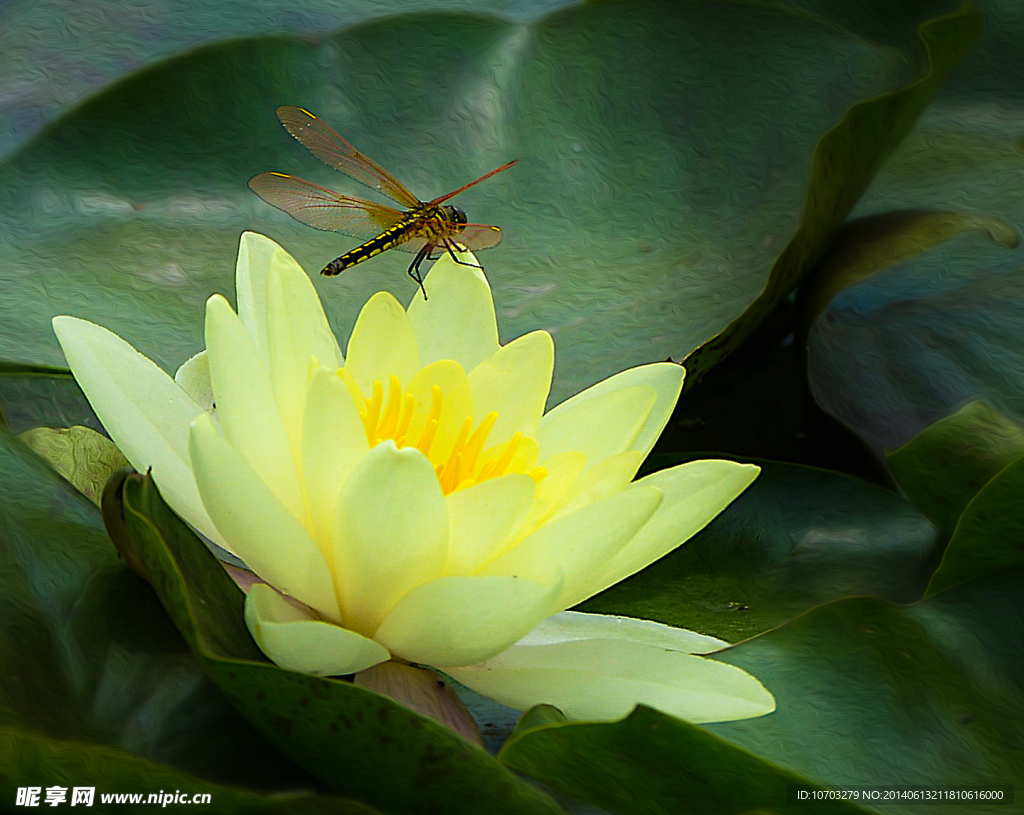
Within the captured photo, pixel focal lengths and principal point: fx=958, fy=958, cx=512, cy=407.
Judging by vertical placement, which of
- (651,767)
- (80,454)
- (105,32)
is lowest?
(651,767)

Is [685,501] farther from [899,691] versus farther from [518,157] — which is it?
[518,157]

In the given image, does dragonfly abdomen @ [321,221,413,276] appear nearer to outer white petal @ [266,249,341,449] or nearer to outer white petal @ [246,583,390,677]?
outer white petal @ [266,249,341,449]

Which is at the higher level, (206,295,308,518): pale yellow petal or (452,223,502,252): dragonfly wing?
(452,223,502,252): dragonfly wing

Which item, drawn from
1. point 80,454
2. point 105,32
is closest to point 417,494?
point 80,454

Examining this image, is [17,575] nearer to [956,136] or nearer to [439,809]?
[439,809]

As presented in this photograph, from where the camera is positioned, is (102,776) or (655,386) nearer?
(102,776)

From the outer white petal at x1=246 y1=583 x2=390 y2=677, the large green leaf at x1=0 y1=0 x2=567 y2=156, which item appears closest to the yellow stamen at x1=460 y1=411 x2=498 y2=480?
the outer white petal at x1=246 y1=583 x2=390 y2=677

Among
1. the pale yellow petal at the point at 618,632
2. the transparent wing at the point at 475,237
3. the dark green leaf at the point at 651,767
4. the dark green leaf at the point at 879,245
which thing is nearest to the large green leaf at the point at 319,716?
the dark green leaf at the point at 651,767

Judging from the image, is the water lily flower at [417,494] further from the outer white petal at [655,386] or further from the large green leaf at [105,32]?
the large green leaf at [105,32]
